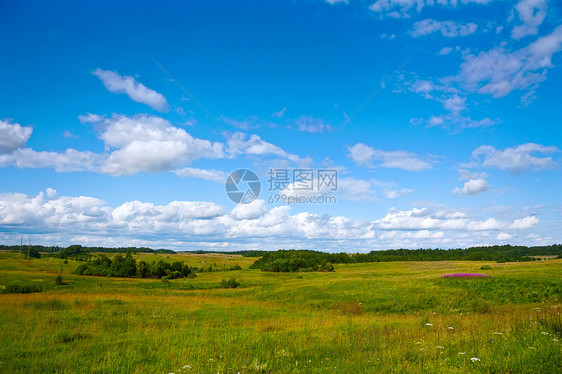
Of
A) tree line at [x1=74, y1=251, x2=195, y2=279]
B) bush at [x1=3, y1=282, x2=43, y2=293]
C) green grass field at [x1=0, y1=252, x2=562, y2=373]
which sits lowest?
tree line at [x1=74, y1=251, x2=195, y2=279]

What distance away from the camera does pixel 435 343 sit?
9.41m

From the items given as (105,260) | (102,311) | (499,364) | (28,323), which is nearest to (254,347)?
(499,364)

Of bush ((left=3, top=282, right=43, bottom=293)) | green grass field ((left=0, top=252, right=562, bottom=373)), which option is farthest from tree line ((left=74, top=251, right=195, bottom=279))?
green grass field ((left=0, top=252, right=562, bottom=373))

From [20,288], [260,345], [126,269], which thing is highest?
[260,345]

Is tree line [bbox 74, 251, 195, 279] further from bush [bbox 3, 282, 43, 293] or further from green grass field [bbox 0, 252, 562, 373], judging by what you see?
green grass field [bbox 0, 252, 562, 373]

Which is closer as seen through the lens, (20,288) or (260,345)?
(260,345)

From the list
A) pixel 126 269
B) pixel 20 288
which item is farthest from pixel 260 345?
pixel 126 269

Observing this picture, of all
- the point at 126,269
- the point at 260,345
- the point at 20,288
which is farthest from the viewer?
the point at 126,269

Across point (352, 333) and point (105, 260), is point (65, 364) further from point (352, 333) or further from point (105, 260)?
point (105, 260)

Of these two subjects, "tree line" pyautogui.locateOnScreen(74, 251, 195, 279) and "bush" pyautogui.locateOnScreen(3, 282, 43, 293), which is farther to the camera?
"tree line" pyautogui.locateOnScreen(74, 251, 195, 279)

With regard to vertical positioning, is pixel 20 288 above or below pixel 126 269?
above

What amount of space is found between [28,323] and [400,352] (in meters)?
15.7

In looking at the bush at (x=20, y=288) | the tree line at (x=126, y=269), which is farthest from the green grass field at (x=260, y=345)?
the tree line at (x=126, y=269)

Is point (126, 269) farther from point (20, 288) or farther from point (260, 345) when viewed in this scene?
point (260, 345)
